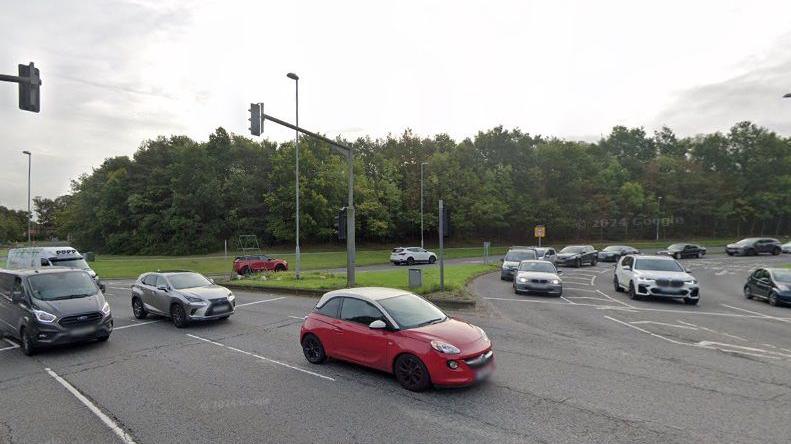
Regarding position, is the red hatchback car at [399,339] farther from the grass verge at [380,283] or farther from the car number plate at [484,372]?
the grass verge at [380,283]

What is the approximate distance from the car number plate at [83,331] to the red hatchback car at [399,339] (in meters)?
5.05

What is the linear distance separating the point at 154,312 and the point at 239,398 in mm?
8426

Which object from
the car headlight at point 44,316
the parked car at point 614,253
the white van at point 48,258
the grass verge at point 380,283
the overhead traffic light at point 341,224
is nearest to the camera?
the car headlight at point 44,316

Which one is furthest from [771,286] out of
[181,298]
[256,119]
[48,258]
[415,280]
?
[48,258]

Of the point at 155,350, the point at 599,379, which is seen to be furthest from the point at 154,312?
the point at 599,379

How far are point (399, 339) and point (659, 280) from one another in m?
13.2

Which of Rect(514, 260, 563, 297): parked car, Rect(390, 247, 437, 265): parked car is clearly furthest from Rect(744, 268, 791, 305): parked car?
Rect(390, 247, 437, 265): parked car

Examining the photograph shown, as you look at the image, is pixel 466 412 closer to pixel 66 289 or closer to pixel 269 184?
pixel 66 289

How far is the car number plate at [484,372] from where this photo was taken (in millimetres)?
6570

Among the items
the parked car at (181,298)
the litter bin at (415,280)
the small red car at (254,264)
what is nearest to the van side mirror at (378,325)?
the parked car at (181,298)

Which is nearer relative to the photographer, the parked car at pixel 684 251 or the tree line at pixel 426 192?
the parked car at pixel 684 251

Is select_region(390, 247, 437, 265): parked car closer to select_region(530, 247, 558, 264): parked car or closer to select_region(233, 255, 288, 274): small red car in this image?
select_region(233, 255, 288, 274): small red car

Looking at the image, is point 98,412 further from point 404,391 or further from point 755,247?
point 755,247

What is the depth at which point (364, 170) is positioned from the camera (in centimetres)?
6281
